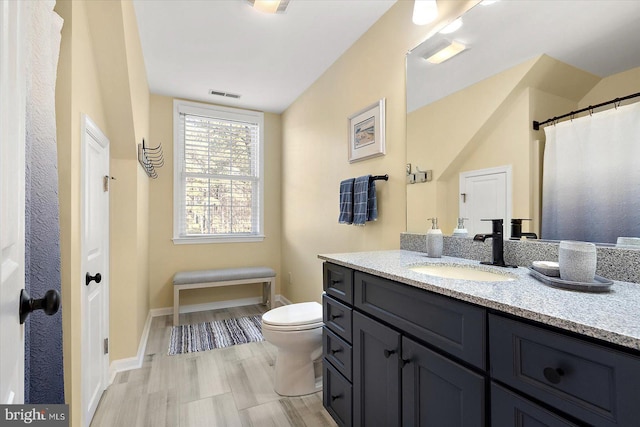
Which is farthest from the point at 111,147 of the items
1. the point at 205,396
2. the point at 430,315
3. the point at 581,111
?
the point at 581,111

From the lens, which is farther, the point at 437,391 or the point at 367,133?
the point at 367,133

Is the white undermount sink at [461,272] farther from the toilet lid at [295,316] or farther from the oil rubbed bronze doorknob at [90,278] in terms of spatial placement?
the oil rubbed bronze doorknob at [90,278]

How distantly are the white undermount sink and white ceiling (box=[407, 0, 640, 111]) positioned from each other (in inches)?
33.7

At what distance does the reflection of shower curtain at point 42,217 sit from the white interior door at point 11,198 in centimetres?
13

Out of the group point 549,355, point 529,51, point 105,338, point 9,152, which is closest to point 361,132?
point 529,51

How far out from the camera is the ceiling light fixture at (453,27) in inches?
63.1

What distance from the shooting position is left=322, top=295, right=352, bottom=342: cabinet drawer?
1488 millimetres

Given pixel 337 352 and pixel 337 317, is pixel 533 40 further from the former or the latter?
pixel 337 352

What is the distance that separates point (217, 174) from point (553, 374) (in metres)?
3.79

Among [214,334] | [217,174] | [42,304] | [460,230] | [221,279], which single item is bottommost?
[214,334]

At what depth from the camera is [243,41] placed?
2.45 metres

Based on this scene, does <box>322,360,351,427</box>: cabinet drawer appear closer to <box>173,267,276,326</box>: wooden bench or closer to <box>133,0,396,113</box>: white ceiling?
<box>173,267,276,326</box>: wooden bench

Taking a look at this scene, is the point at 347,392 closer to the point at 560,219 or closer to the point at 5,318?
the point at 560,219

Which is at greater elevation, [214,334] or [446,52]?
[446,52]
